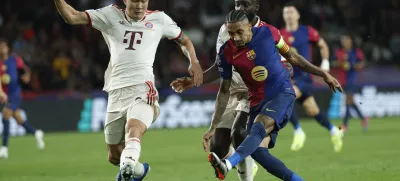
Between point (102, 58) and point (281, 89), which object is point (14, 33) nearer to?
point (102, 58)

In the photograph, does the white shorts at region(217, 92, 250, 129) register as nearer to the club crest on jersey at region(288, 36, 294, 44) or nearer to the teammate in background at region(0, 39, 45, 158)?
the club crest on jersey at region(288, 36, 294, 44)

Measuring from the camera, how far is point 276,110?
26.1ft

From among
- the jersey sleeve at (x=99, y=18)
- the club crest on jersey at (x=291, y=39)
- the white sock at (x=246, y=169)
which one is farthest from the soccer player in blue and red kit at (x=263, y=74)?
the club crest on jersey at (x=291, y=39)

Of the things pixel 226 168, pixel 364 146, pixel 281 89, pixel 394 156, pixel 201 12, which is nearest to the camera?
pixel 226 168

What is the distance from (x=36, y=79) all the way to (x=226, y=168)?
1599cm

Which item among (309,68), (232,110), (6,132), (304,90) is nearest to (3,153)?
(6,132)

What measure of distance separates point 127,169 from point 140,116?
89 cm

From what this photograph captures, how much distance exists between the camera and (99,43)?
24031 millimetres

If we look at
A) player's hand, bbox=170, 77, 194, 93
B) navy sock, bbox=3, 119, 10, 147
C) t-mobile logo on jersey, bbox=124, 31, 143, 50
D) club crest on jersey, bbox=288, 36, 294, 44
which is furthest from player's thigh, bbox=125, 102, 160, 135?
navy sock, bbox=3, 119, 10, 147

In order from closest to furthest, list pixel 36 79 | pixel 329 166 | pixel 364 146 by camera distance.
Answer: pixel 329 166 → pixel 364 146 → pixel 36 79

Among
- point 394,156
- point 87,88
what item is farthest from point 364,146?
point 87,88

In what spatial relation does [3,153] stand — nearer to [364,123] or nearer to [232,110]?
[232,110]

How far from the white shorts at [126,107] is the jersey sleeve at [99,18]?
733mm

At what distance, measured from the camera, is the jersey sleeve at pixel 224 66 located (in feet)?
Answer: 26.9
